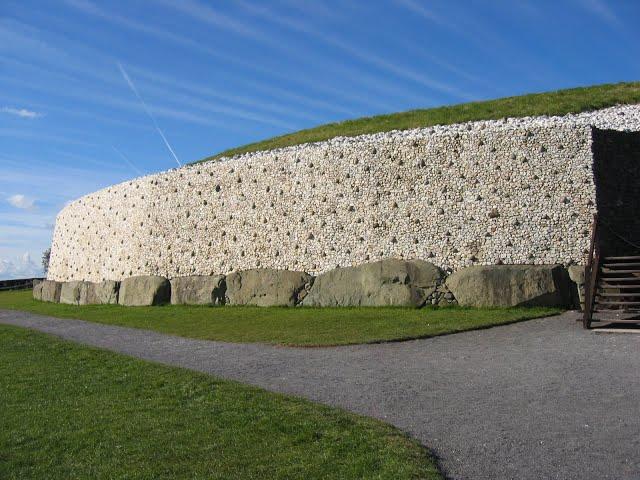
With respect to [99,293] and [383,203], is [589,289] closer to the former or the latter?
[383,203]

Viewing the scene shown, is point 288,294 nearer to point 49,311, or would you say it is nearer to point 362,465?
point 49,311

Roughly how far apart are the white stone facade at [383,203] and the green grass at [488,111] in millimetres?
A: 1883

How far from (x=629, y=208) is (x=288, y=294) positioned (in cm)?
1015

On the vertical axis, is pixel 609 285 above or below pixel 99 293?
above

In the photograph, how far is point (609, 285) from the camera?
15.6 meters

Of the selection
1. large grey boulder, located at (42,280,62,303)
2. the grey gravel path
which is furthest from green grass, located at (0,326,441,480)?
large grey boulder, located at (42,280,62,303)

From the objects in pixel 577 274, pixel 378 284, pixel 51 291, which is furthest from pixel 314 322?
pixel 51 291

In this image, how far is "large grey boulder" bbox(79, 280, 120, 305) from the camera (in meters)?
26.6

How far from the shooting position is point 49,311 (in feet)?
85.0

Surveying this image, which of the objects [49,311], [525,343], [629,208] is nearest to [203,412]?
[525,343]

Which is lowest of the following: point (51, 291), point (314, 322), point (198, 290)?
point (314, 322)

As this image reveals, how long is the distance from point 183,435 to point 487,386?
14.3 ft

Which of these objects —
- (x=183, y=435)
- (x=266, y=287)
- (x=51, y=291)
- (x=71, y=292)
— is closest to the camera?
(x=183, y=435)

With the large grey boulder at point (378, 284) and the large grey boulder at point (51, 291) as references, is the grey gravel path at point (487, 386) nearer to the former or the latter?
the large grey boulder at point (378, 284)
